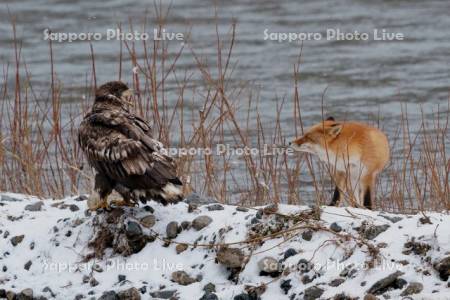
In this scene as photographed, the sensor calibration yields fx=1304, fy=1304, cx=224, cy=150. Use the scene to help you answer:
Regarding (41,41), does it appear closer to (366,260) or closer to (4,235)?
(4,235)

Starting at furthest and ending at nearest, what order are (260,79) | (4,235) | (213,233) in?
(260,79) < (4,235) < (213,233)

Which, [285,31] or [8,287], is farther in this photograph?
[285,31]

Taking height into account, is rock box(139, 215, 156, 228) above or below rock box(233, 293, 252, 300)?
above

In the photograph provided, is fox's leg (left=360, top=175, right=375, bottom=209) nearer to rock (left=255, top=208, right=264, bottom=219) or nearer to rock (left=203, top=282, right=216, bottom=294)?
rock (left=255, top=208, right=264, bottom=219)

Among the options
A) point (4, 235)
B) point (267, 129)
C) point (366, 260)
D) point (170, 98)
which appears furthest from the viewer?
point (170, 98)

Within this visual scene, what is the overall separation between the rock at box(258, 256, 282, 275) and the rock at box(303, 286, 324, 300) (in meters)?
0.30

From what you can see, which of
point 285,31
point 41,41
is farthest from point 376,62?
point 41,41

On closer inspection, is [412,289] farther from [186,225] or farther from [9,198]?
[9,198]

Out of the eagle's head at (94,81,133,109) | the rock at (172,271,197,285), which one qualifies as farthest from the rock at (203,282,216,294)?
the eagle's head at (94,81,133,109)

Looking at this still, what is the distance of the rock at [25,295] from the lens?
7.40 meters

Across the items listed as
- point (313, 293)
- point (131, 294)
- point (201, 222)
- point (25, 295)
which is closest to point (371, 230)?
point (313, 293)

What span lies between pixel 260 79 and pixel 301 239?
977 cm

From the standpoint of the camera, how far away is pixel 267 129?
14.0 metres

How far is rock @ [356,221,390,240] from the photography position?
7.03 meters
